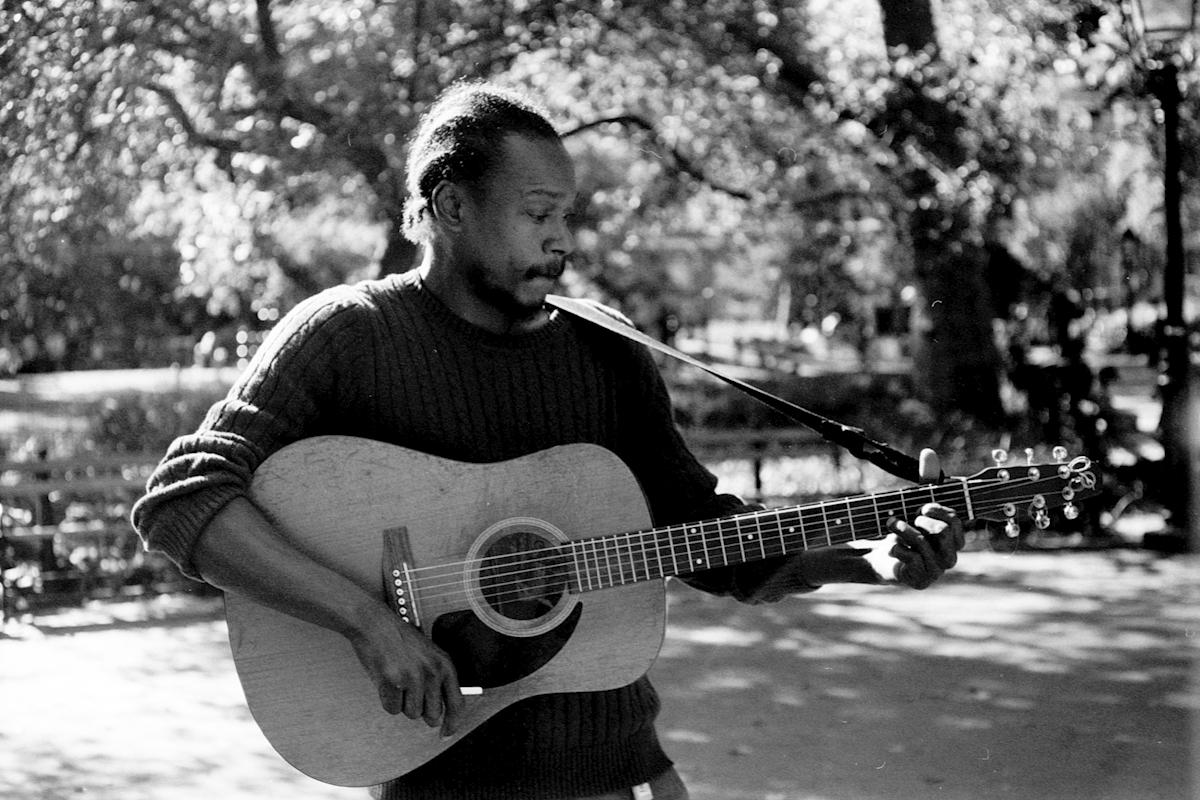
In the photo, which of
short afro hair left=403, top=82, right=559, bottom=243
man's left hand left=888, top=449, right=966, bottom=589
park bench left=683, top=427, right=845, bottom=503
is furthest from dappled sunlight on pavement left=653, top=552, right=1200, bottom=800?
short afro hair left=403, top=82, right=559, bottom=243

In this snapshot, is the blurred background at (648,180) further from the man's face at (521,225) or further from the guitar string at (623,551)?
the guitar string at (623,551)

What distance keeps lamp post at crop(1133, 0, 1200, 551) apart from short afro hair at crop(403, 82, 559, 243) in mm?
8607

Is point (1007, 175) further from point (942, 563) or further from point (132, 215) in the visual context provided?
point (942, 563)

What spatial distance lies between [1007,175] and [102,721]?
808 centimetres

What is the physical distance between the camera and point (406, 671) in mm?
2225

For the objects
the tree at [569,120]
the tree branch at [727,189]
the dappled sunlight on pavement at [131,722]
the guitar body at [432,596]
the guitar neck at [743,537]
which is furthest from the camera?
the tree branch at [727,189]

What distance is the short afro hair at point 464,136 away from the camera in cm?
243

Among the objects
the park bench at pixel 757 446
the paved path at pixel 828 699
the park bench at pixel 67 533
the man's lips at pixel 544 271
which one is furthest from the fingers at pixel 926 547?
the park bench at pixel 757 446

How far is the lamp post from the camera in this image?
32.9 feet

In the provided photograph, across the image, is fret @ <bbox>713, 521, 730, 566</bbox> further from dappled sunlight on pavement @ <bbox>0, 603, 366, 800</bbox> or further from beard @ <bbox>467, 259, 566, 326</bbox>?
dappled sunlight on pavement @ <bbox>0, 603, 366, 800</bbox>

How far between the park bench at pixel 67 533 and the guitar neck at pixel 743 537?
7146 millimetres

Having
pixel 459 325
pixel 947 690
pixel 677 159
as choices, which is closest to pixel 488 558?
pixel 459 325

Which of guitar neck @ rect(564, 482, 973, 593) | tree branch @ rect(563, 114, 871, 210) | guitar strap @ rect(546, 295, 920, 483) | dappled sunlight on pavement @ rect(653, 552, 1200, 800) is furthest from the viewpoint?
tree branch @ rect(563, 114, 871, 210)

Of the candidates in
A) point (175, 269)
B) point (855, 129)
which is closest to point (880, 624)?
point (855, 129)
